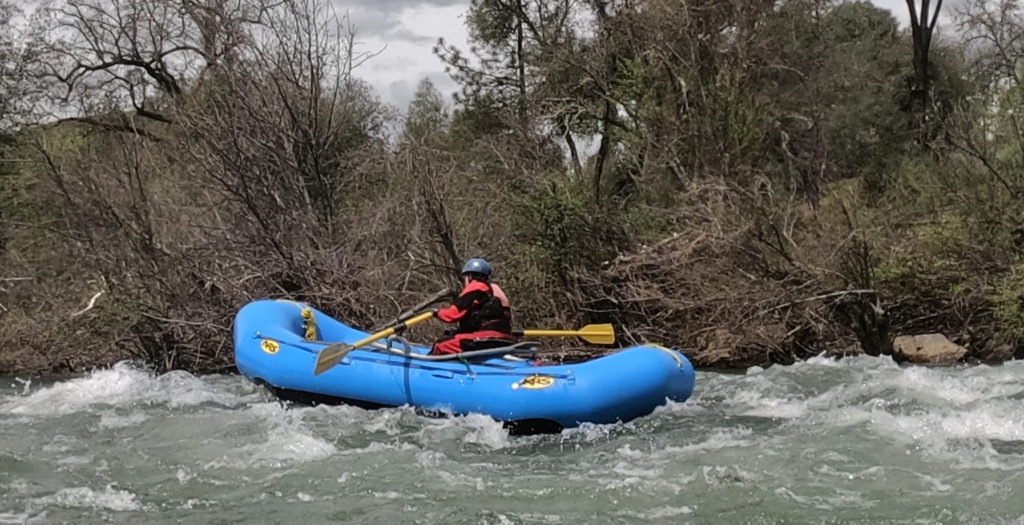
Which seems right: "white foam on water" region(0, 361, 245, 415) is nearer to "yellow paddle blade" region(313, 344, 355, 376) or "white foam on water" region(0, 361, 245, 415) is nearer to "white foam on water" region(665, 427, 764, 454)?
"yellow paddle blade" region(313, 344, 355, 376)

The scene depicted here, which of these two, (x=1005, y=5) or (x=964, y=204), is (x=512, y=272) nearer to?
(x=964, y=204)

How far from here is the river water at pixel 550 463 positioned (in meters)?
5.13

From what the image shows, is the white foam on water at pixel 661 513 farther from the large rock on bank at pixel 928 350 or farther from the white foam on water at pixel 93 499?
the large rock on bank at pixel 928 350

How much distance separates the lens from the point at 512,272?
13.1 metres

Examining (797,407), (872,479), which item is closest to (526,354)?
(797,407)

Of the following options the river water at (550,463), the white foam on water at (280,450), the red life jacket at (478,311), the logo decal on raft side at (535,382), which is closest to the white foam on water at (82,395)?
the river water at (550,463)

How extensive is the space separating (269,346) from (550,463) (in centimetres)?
310

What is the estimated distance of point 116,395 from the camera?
9.47 meters

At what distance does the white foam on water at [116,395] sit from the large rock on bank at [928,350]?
7.46 meters

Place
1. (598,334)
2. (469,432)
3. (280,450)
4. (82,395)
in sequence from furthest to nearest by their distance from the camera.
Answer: (82,395), (598,334), (469,432), (280,450)

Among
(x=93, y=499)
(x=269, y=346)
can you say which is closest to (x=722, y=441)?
(x=93, y=499)

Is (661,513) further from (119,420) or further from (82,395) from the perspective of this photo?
(82,395)

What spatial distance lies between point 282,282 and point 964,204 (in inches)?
322

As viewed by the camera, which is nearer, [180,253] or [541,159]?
[180,253]
